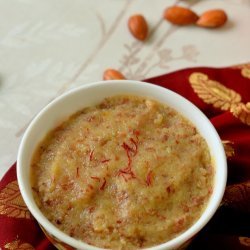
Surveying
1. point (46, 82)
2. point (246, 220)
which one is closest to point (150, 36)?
point (46, 82)

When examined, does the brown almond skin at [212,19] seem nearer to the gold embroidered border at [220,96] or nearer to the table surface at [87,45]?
the table surface at [87,45]

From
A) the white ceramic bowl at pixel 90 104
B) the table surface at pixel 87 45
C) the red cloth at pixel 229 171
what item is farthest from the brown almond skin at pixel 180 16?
the white ceramic bowl at pixel 90 104

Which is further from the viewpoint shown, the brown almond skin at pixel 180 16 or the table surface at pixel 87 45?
the brown almond skin at pixel 180 16

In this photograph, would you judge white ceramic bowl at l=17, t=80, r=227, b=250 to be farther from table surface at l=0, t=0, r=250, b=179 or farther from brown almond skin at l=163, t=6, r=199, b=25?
brown almond skin at l=163, t=6, r=199, b=25

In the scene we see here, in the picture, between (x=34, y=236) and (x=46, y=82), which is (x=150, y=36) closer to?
(x=46, y=82)

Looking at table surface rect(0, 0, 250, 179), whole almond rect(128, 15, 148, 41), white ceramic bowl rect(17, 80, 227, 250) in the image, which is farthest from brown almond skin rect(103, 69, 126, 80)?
white ceramic bowl rect(17, 80, 227, 250)

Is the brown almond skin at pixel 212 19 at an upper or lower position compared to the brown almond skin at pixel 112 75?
upper
